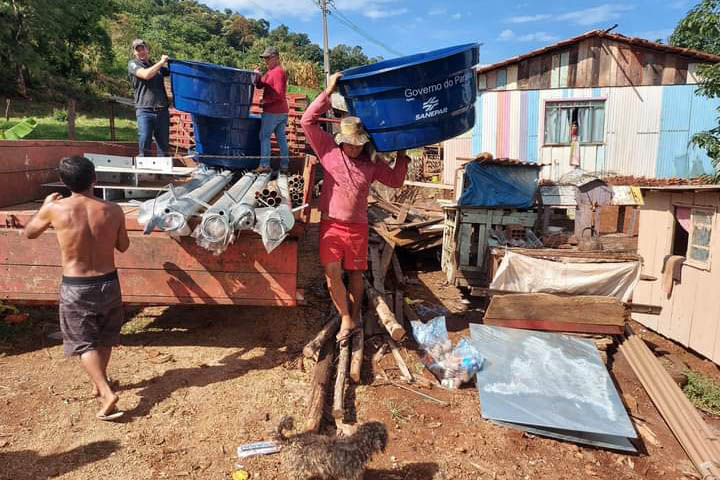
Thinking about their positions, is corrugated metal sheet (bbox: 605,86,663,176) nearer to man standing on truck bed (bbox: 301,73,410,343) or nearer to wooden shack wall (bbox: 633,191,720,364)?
wooden shack wall (bbox: 633,191,720,364)

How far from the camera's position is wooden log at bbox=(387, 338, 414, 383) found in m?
4.07

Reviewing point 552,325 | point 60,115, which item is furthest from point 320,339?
point 60,115

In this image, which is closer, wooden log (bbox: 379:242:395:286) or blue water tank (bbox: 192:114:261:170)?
blue water tank (bbox: 192:114:261:170)

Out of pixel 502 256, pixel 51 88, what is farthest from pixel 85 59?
pixel 502 256

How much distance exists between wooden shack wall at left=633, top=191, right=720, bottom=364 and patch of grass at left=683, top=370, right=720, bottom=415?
68 cm

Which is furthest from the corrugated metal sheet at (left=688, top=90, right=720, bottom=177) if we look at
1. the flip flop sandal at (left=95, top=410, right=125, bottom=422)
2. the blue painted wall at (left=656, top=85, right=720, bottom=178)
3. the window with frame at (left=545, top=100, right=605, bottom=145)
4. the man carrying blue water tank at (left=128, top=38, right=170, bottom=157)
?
the flip flop sandal at (left=95, top=410, right=125, bottom=422)

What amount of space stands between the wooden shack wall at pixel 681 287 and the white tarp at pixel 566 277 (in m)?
1.20

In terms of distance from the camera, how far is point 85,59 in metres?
24.6

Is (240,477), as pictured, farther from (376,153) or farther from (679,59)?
(679,59)

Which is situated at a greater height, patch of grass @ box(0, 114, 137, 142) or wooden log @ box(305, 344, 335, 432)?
patch of grass @ box(0, 114, 137, 142)

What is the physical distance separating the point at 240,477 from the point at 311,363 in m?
1.39

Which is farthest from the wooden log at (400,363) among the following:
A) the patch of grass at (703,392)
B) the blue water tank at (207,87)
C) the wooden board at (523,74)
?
the wooden board at (523,74)

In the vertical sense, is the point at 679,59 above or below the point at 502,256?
above

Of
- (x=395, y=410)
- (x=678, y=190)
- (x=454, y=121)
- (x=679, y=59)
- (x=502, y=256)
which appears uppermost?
(x=679, y=59)
